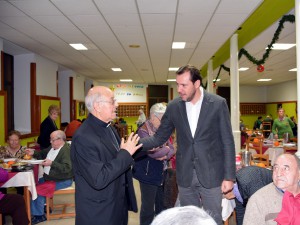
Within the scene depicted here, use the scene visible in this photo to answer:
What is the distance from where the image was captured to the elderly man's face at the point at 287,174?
218 centimetres

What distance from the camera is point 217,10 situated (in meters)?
5.14

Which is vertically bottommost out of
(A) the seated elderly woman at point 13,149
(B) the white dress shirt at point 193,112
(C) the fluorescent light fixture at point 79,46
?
(A) the seated elderly woman at point 13,149

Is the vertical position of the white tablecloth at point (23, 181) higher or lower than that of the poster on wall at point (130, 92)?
Answer: lower

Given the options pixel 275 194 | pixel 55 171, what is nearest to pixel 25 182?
pixel 55 171

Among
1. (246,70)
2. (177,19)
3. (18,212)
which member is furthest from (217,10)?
(246,70)

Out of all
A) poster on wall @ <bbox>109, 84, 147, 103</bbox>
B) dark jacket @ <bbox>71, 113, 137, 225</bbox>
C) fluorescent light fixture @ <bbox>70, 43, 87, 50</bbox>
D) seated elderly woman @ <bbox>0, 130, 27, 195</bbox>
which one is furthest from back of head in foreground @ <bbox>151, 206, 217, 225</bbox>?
poster on wall @ <bbox>109, 84, 147, 103</bbox>

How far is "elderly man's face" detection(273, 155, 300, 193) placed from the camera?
7.16 feet

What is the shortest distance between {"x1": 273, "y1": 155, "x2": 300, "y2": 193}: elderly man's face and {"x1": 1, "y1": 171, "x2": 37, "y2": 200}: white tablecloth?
10.4 feet

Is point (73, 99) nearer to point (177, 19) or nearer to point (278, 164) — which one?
point (177, 19)

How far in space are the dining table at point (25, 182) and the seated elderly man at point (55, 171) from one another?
260 mm

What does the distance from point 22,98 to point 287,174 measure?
310 inches

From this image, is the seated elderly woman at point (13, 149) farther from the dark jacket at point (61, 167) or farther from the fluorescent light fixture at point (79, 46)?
the fluorescent light fixture at point (79, 46)

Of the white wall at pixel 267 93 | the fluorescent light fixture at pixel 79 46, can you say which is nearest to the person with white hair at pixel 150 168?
the fluorescent light fixture at pixel 79 46

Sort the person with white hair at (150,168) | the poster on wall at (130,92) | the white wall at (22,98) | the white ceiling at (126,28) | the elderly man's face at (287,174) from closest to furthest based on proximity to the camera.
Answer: the elderly man's face at (287,174), the person with white hair at (150,168), the white ceiling at (126,28), the white wall at (22,98), the poster on wall at (130,92)
